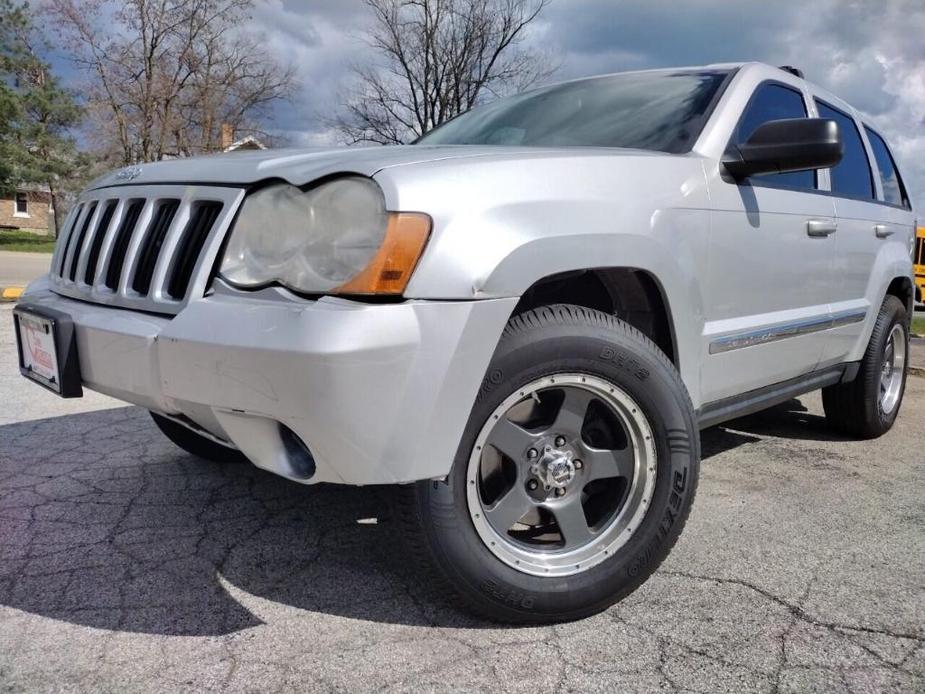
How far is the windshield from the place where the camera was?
2781 mm

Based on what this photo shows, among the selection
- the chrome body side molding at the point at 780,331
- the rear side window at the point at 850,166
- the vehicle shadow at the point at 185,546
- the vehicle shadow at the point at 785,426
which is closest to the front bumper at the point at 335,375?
the vehicle shadow at the point at 185,546

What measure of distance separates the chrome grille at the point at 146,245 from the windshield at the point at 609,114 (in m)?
1.38

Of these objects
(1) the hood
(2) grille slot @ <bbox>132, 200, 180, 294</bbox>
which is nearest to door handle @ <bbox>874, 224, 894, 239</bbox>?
(1) the hood

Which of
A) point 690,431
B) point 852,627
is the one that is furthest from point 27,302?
point 852,627

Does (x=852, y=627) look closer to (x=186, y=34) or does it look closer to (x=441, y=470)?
(x=441, y=470)

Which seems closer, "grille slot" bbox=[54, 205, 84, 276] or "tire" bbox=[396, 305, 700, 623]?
"tire" bbox=[396, 305, 700, 623]

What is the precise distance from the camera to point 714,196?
8.53 ft

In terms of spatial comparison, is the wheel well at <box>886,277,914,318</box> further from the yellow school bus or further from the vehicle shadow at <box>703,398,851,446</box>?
the yellow school bus

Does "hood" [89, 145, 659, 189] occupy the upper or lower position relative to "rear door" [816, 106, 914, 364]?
upper

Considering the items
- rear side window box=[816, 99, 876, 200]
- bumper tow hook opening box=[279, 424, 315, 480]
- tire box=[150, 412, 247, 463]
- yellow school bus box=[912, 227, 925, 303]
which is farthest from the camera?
yellow school bus box=[912, 227, 925, 303]

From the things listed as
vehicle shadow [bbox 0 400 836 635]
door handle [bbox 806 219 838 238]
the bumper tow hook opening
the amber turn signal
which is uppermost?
the amber turn signal

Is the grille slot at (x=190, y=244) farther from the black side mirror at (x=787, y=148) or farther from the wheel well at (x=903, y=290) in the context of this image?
the wheel well at (x=903, y=290)

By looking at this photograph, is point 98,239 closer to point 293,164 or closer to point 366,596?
point 293,164

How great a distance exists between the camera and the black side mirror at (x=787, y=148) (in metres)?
2.52
